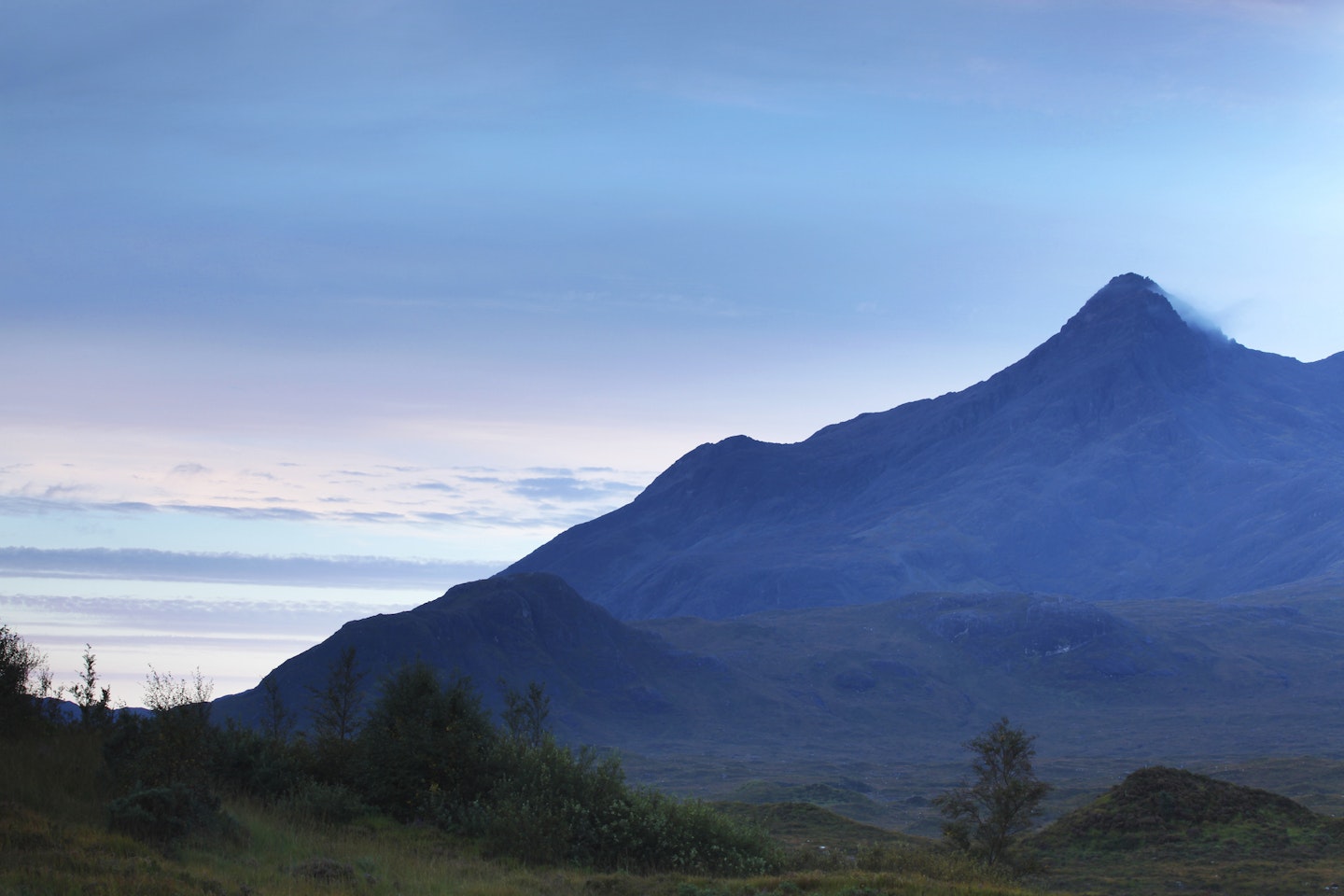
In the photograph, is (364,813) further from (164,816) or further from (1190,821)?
(1190,821)

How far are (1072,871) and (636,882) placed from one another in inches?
1313

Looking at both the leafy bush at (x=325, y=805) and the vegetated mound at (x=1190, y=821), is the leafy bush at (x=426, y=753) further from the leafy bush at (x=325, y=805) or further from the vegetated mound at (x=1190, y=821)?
the vegetated mound at (x=1190, y=821)

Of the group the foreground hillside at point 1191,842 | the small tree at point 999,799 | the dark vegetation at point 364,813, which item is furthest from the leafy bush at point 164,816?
the foreground hillside at point 1191,842

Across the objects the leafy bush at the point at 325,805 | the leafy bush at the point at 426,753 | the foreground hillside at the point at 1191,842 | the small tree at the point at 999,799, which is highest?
the leafy bush at the point at 426,753

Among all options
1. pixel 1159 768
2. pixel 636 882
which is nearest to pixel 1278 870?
pixel 1159 768

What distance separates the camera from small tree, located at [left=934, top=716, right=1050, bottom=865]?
144ft

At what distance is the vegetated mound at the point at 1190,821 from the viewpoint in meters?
51.8

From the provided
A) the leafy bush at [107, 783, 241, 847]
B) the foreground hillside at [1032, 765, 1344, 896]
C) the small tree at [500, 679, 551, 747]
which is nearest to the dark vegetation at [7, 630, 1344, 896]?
the leafy bush at [107, 783, 241, 847]

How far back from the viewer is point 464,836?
27.4 meters

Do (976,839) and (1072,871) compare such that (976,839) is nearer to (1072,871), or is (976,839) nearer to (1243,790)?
(1072,871)

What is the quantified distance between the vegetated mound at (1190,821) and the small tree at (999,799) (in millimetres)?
9956

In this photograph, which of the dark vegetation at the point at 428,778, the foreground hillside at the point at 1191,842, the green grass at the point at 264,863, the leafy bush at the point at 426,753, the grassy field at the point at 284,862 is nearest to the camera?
the green grass at the point at 264,863

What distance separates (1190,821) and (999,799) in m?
16.1

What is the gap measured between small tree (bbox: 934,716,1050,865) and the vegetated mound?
32.7 feet
